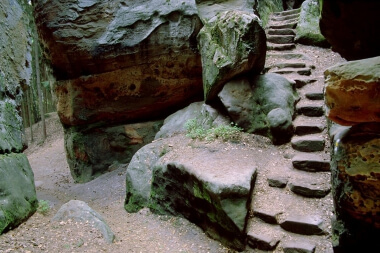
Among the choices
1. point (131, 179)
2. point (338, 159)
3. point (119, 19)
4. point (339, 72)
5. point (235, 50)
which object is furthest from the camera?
point (119, 19)

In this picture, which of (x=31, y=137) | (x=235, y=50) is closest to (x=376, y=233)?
(x=235, y=50)

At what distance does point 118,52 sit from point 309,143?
6430 mm

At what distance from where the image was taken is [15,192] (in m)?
4.53

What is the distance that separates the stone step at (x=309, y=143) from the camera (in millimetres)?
5582

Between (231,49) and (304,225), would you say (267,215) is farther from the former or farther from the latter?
(231,49)

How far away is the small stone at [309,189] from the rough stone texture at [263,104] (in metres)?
1.50

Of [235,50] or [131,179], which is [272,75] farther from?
[131,179]

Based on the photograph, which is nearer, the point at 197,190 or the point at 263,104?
the point at 197,190

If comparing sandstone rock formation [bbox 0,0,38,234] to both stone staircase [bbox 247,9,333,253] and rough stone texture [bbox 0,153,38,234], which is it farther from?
stone staircase [bbox 247,9,333,253]

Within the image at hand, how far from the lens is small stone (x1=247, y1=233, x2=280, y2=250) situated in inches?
162

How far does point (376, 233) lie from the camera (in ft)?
8.74

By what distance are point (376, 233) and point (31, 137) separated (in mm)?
21463

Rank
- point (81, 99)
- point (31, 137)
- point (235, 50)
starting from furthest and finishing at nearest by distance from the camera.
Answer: point (31, 137), point (81, 99), point (235, 50)

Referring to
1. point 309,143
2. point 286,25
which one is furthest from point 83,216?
point 286,25
